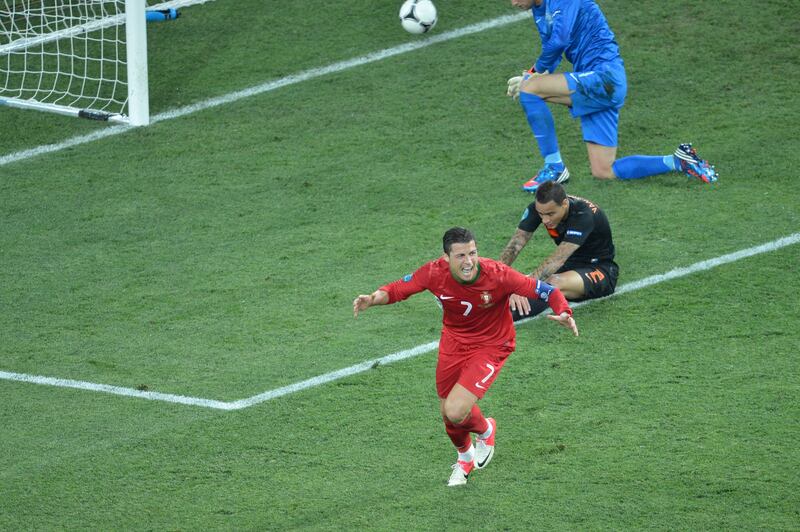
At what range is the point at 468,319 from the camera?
23.1 ft

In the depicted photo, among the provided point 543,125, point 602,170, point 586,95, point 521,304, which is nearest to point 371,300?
point 521,304

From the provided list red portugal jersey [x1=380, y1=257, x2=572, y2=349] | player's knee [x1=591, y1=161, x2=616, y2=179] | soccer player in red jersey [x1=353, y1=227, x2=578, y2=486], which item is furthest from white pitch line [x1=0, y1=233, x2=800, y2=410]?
player's knee [x1=591, y1=161, x2=616, y2=179]

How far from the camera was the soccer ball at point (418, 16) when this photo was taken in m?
13.1

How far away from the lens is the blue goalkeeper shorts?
34.2ft

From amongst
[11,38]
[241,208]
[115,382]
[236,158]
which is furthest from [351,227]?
[11,38]

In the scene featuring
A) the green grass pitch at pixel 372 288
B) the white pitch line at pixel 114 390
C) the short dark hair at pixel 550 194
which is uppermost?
the short dark hair at pixel 550 194

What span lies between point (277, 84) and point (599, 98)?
149 inches

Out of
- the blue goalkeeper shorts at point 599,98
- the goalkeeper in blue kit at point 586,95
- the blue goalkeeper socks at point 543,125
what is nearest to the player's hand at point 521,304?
the goalkeeper in blue kit at point 586,95

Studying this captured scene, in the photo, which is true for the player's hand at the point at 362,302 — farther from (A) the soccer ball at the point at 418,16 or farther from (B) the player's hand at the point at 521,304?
(A) the soccer ball at the point at 418,16

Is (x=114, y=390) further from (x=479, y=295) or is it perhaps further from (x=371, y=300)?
(x=479, y=295)

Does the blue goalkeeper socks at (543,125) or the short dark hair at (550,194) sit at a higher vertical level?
the short dark hair at (550,194)

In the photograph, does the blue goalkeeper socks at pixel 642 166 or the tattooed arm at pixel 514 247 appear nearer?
the tattooed arm at pixel 514 247

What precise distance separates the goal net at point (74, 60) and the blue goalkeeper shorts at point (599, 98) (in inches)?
168

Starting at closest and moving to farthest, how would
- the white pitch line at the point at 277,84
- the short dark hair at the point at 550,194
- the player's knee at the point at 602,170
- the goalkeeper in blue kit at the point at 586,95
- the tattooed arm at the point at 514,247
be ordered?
the short dark hair at the point at 550,194 < the tattooed arm at the point at 514,247 < the goalkeeper in blue kit at the point at 586,95 < the player's knee at the point at 602,170 < the white pitch line at the point at 277,84
